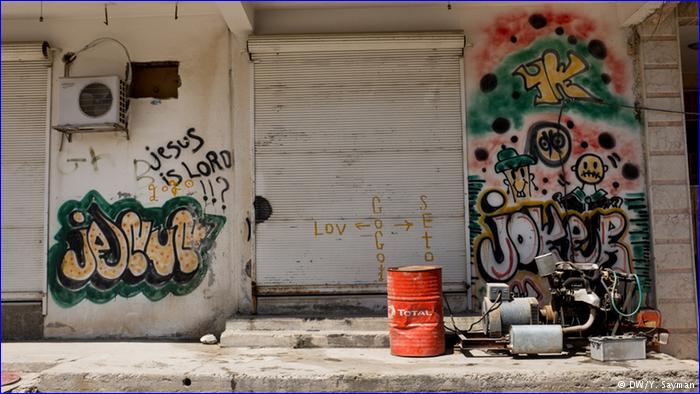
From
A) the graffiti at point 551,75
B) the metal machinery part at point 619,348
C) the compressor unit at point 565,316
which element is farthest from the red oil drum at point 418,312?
the graffiti at point 551,75

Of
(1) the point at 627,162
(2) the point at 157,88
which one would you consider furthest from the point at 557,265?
(2) the point at 157,88

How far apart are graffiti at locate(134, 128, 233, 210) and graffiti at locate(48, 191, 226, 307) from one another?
226 mm

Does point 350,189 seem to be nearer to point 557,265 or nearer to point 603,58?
point 557,265

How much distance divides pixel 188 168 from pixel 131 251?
1377 millimetres

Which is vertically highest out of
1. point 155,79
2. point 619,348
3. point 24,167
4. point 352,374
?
point 155,79

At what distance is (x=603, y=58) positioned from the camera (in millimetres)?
7605

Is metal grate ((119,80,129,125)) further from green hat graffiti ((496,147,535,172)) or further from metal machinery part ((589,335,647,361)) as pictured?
metal machinery part ((589,335,647,361))

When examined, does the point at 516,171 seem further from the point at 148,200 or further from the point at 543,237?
the point at 148,200

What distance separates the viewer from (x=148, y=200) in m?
7.69

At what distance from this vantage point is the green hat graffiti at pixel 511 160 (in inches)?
297

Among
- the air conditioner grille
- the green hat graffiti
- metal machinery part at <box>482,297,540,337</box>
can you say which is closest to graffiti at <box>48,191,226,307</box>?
the air conditioner grille

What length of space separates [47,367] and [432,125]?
5541 mm

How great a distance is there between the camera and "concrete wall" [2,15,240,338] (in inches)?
299

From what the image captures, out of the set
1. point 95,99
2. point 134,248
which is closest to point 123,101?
point 95,99
